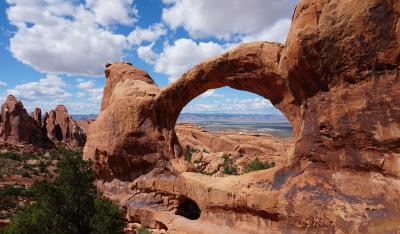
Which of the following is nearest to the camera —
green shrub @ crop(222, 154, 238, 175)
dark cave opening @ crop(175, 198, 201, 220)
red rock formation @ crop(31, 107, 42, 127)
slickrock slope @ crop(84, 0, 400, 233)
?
slickrock slope @ crop(84, 0, 400, 233)

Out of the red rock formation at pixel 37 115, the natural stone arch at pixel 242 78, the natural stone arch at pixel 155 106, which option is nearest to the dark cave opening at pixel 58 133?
the red rock formation at pixel 37 115

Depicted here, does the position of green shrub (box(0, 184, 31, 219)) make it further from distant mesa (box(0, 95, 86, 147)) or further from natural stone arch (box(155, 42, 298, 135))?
distant mesa (box(0, 95, 86, 147))

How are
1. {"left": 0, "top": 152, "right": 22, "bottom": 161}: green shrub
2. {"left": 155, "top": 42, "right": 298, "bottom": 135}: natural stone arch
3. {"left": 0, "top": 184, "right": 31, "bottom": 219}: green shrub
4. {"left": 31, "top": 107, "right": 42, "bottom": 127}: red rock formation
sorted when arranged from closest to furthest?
{"left": 155, "top": 42, "right": 298, "bottom": 135}: natural stone arch, {"left": 0, "top": 184, "right": 31, "bottom": 219}: green shrub, {"left": 0, "top": 152, "right": 22, "bottom": 161}: green shrub, {"left": 31, "top": 107, "right": 42, "bottom": 127}: red rock formation

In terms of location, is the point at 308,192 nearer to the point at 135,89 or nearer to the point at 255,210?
the point at 255,210

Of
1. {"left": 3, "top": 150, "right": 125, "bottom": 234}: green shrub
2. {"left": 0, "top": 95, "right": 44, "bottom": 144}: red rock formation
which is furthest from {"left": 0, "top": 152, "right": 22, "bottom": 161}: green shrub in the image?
{"left": 3, "top": 150, "right": 125, "bottom": 234}: green shrub

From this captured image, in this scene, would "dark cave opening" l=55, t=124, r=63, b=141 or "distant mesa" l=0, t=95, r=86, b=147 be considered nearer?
"distant mesa" l=0, t=95, r=86, b=147

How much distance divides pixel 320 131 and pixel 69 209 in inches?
273

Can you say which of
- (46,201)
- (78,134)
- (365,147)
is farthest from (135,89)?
(78,134)

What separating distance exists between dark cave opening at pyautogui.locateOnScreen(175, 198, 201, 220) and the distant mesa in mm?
42770

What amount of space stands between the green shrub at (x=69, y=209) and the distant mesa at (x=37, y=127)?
144ft

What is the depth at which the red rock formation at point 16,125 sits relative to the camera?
5028 centimetres

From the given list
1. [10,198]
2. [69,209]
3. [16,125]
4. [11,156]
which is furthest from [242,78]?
[16,125]

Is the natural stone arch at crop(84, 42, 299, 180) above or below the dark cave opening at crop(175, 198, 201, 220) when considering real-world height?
above

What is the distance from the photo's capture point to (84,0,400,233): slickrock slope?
7305mm
